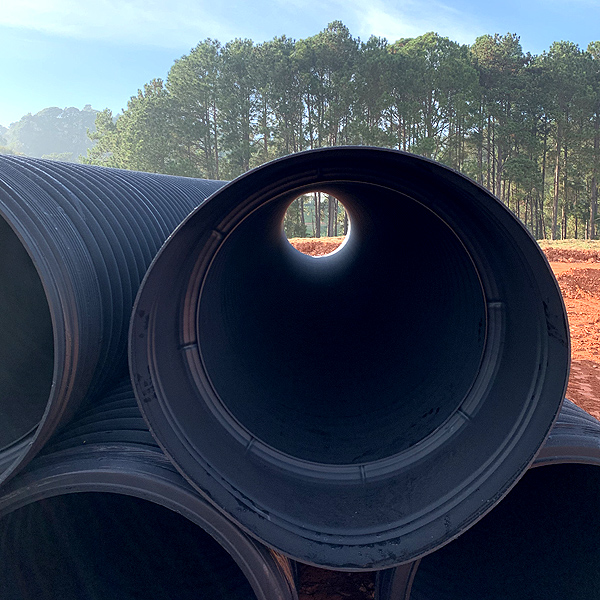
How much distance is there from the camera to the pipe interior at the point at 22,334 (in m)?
2.64

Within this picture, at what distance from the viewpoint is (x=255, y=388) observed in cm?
267

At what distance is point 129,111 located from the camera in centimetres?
3934

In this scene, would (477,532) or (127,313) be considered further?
(477,532)

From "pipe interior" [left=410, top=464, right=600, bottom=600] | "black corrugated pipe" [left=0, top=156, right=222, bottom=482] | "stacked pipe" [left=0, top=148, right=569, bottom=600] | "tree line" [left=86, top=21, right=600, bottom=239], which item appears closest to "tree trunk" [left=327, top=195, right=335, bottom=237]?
"tree line" [left=86, top=21, right=600, bottom=239]

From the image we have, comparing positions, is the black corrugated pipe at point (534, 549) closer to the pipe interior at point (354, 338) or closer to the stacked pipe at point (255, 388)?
the stacked pipe at point (255, 388)

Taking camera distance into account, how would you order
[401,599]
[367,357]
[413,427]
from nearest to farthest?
Answer: [401,599] < [413,427] < [367,357]

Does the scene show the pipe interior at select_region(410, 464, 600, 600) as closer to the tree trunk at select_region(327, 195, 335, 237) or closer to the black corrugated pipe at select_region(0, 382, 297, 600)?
the black corrugated pipe at select_region(0, 382, 297, 600)

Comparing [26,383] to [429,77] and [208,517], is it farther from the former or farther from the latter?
[429,77]

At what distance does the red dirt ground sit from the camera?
113 inches

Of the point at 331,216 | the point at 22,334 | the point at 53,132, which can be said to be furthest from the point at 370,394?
the point at 53,132

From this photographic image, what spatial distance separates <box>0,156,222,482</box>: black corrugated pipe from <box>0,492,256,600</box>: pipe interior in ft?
1.84

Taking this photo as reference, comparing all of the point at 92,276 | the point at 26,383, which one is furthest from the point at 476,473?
the point at 26,383

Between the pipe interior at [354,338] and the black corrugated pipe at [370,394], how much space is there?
0.02 meters

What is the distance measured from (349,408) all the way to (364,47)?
113 feet
